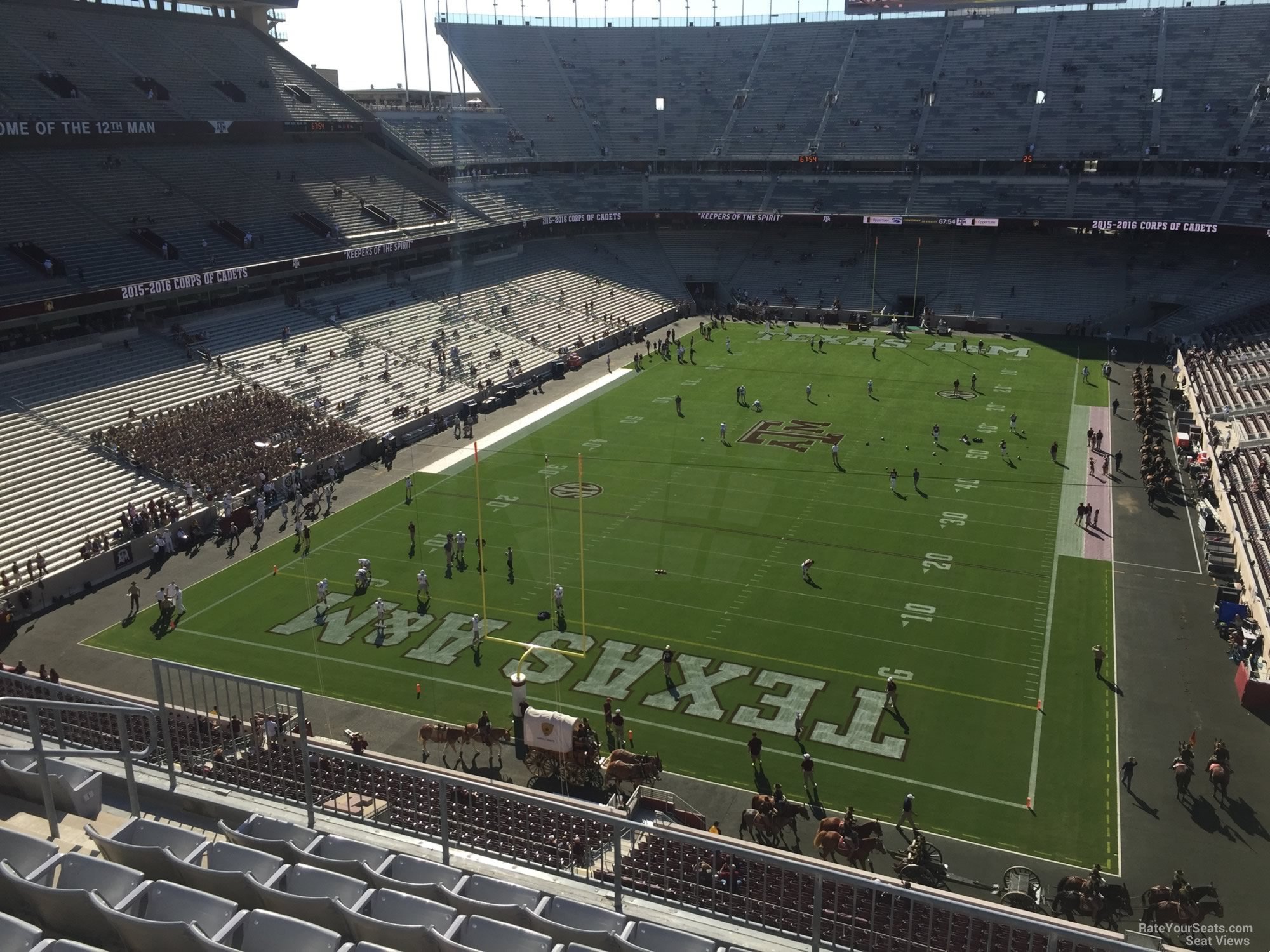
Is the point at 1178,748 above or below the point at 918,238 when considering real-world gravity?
below

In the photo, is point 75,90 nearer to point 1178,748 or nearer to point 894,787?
point 894,787

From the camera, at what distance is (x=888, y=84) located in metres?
64.9

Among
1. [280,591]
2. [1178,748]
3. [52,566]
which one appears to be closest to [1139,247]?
[1178,748]

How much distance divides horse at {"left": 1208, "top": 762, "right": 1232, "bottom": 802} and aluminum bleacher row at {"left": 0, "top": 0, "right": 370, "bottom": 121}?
1653 inches

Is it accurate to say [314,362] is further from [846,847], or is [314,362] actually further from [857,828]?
[846,847]

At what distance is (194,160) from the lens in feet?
148

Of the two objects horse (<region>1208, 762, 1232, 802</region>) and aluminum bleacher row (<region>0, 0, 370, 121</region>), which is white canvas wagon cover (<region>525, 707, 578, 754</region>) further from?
aluminum bleacher row (<region>0, 0, 370, 121</region>)

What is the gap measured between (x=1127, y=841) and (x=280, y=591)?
18020 millimetres

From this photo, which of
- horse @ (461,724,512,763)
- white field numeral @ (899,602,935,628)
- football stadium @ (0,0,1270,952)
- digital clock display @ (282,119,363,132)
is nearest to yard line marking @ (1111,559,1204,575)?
football stadium @ (0,0,1270,952)

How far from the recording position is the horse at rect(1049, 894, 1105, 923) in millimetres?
13391

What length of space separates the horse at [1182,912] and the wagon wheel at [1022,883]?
4.51 feet

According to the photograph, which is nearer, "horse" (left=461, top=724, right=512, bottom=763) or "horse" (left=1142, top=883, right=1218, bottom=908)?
"horse" (left=1142, top=883, right=1218, bottom=908)

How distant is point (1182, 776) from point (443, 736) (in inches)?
463

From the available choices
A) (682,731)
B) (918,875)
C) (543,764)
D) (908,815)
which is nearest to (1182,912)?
(918,875)
